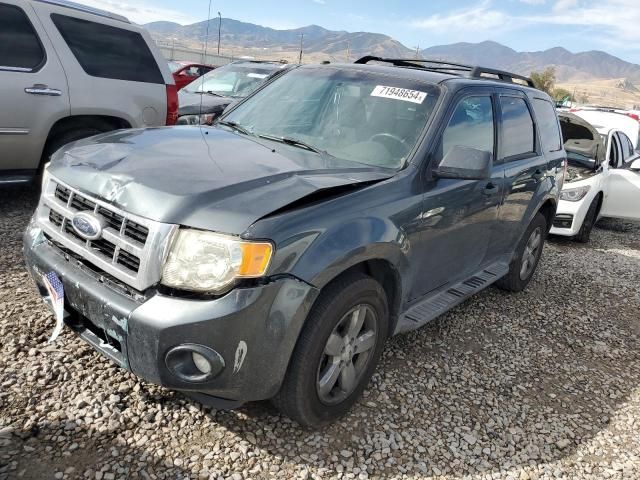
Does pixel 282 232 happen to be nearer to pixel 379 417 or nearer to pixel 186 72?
pixel 379 417

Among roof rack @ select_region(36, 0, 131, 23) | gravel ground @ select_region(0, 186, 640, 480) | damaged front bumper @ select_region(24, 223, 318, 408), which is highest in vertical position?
roof rack @ select_region(36, 0, 131, 23)

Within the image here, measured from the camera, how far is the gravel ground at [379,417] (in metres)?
2.38

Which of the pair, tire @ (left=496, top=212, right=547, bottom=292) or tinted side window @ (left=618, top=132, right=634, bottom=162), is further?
tinted side window @ (left=618, top=132, right=634, bottom=162)

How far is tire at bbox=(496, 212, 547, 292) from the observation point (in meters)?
4.69

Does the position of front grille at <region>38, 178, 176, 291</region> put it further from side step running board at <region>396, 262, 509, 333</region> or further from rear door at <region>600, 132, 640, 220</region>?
rear door at <region>600, 132, 640, 220</region>

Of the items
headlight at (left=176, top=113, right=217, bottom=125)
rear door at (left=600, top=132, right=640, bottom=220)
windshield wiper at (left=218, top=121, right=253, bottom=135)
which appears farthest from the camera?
rear door at (left=600, top=132, right=640, bottom=220)

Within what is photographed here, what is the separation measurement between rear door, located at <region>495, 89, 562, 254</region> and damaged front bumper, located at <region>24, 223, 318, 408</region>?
2.35 meters

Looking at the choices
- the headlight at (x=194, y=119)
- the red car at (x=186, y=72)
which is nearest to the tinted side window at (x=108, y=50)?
the headlight at (x=194, y=119)

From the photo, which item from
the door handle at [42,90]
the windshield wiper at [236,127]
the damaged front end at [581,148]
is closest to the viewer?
the windshield wiper at [236,127]

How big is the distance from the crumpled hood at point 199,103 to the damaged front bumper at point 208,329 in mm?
5056

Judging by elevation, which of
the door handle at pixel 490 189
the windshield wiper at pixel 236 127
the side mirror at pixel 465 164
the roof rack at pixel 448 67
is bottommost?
the door handle at pixel 490 189

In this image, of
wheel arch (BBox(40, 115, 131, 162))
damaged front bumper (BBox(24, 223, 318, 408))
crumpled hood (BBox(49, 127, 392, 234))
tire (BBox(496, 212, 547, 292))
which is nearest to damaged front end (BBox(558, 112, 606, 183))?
tire (BBox(496, 212, 547, 292))

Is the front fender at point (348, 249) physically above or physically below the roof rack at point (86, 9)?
below

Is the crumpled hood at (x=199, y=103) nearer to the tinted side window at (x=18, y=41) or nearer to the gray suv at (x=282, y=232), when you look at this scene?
the tinted side window at (x=18, y=41)
